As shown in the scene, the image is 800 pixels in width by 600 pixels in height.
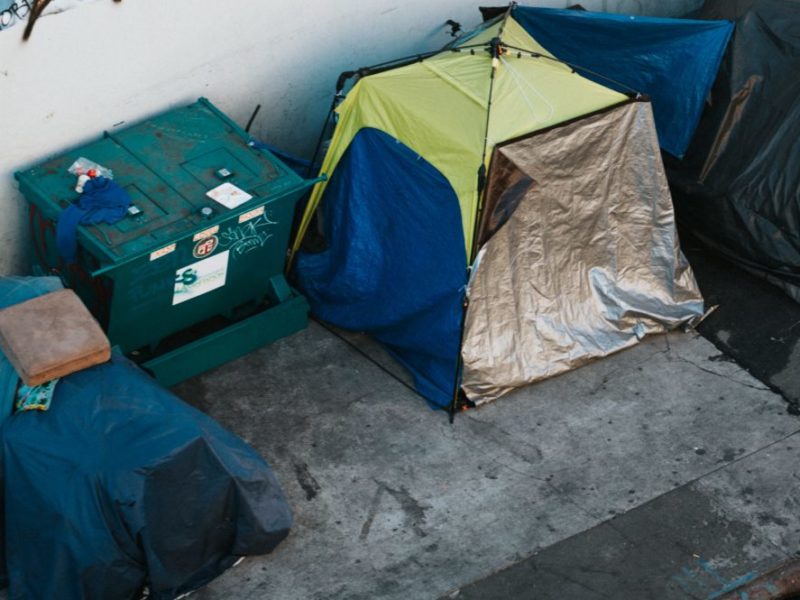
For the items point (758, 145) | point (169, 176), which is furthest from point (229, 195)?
point (758, 145)

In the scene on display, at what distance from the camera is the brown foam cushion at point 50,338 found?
6027mm

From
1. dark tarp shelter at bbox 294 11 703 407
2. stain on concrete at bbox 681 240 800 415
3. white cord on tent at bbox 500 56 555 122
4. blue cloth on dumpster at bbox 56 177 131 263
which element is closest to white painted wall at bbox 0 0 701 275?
blue cloth on dumpster at bbox 56 177 131 263

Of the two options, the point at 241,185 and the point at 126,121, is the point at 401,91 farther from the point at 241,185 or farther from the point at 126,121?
the point at 126,121

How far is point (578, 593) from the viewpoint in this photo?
6.31 metres

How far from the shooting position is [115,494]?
5758 mm

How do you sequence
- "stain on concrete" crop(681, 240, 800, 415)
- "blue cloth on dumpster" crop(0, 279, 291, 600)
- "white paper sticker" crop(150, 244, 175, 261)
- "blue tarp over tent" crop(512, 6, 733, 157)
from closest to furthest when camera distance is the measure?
"blue cloth on dumpster" crop(0, 279, 291, 600) → "white paper sticker" crop(150, 244, 175, 261) → "stain on concrete" crop(681, 240, 800, 415) → "blue tarp over tent" crop(512, 6, 733, 157)

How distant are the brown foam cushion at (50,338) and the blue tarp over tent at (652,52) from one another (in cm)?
347

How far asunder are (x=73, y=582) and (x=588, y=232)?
3543mm

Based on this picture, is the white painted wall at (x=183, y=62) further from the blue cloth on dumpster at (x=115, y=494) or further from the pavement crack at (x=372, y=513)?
the pavement crack at (x=372, y=513)

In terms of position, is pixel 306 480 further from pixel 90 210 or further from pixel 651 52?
pixel 651 52

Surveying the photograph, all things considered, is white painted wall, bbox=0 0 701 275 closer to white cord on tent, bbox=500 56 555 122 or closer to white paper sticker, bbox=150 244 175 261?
white paper sticker, bbox=150 244 175 261

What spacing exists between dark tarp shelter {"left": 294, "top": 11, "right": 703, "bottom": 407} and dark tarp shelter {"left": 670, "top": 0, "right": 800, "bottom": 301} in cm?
65

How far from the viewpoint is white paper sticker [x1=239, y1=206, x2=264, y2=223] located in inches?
277

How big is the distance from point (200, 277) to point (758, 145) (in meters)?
3.62
